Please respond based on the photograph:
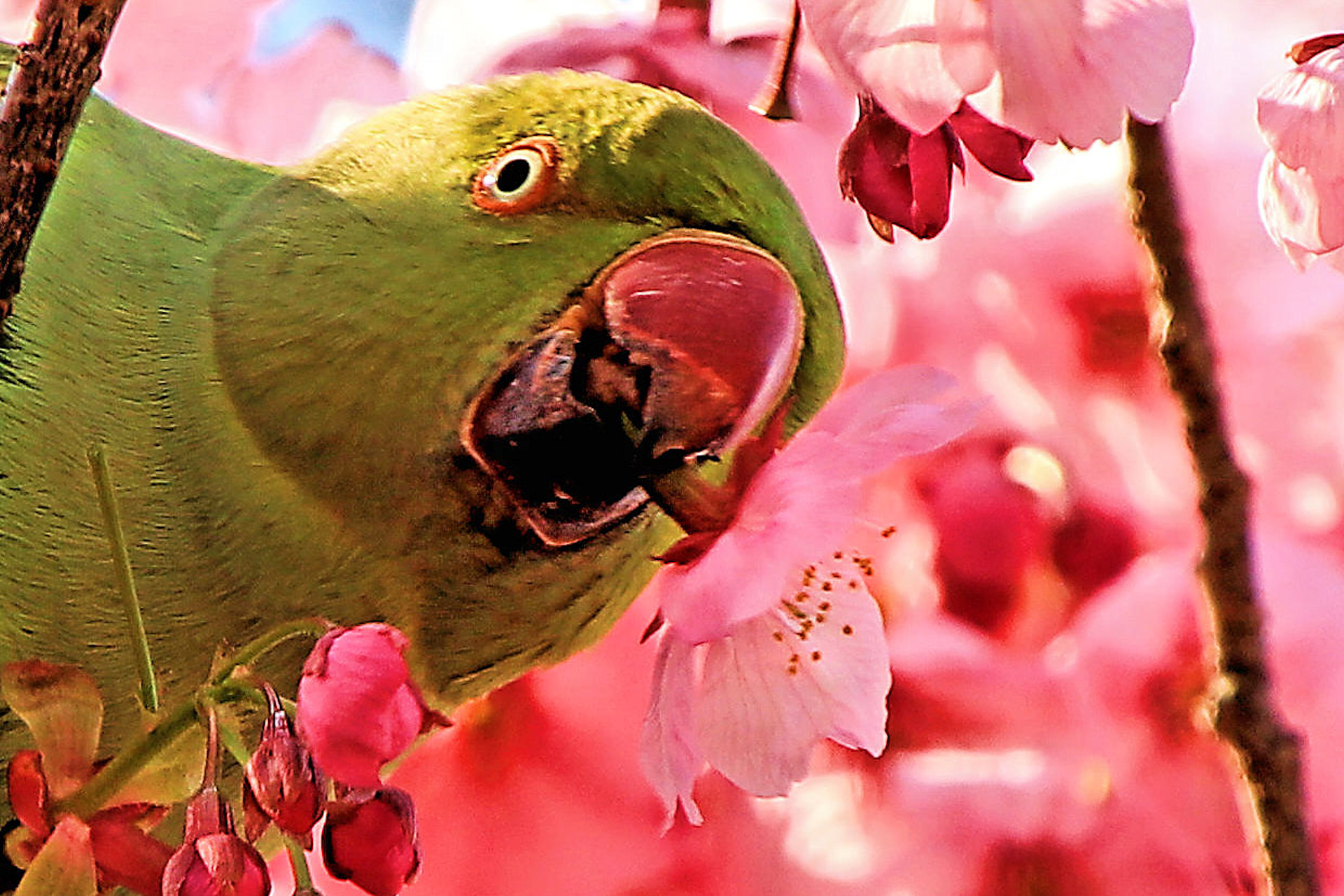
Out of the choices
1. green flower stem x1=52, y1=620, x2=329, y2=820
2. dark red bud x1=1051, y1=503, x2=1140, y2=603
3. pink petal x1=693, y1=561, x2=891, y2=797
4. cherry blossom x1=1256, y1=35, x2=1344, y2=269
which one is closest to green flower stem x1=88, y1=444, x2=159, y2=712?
green flower stem x1=52, y1=620, x2=329, y2=820

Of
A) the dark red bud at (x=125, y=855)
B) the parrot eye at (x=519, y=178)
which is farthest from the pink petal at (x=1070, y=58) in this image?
the dark red bud at (x=125, y=855)

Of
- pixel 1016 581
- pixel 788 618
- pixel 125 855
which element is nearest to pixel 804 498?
pixel 788 618

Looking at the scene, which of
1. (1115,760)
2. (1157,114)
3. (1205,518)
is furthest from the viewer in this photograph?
(1115,760)

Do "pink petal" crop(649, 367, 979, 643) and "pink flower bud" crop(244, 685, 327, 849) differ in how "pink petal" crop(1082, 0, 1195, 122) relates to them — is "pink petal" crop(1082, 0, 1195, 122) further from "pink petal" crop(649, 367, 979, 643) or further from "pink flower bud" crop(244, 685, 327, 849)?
"pink flower bud" crop(244, 685, 327, 849)

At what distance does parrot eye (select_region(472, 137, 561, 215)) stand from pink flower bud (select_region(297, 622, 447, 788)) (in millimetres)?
120

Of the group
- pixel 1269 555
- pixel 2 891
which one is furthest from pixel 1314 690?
pixel 2 891

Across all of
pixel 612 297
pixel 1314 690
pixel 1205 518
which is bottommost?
pixel 1314 690

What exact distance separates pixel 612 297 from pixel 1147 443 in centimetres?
27

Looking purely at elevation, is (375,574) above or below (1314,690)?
above

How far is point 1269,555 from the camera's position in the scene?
511 millimetres

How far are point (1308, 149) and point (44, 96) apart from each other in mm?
242

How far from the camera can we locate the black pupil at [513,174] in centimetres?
35

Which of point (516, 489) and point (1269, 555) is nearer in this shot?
point (516, 489)

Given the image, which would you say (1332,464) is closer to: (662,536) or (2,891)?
→ (662,536)
